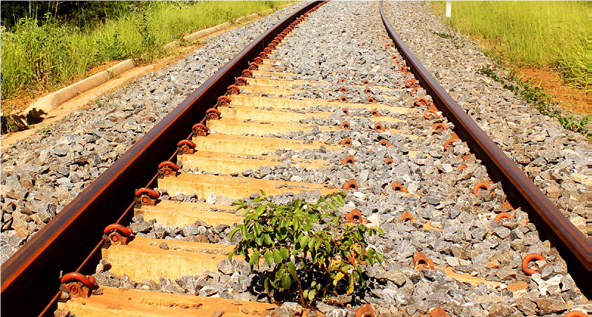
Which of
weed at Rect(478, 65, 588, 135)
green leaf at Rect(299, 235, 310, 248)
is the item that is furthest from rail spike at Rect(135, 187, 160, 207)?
weed at Rect(478, 65, 588, 135)

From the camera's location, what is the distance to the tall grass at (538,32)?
7.39 metres

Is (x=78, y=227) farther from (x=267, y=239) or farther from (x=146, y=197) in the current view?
(x=267, y=239)

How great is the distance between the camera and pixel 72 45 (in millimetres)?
7828

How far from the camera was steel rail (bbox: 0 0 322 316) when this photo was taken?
2.34 m

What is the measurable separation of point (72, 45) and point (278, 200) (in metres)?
5.74

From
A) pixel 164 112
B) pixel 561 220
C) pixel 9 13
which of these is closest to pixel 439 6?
pixel 9 13

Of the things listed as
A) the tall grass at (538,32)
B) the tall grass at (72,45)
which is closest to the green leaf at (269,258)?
the tall grass at (72,45)

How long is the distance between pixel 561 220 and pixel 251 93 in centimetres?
365

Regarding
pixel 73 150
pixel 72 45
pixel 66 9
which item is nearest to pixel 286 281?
pixel 73 150

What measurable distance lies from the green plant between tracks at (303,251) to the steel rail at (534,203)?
1012mm

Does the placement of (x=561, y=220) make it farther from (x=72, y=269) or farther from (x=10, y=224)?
(x=10, y=224)

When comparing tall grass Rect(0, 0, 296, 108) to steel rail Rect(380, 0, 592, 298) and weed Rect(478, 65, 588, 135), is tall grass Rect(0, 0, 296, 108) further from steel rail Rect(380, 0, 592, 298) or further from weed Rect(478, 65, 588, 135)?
weed Rect(478, 65, 588, 135)

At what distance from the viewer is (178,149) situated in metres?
4.13

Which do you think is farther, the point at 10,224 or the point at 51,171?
the point at 51,171
